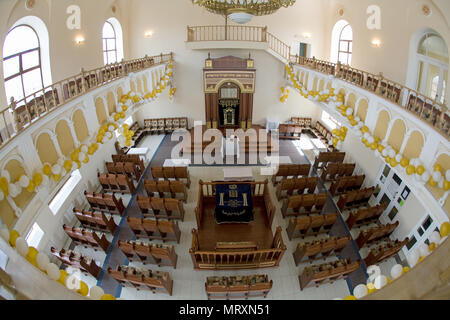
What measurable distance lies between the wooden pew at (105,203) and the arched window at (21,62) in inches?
141

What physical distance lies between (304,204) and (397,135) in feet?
10.9

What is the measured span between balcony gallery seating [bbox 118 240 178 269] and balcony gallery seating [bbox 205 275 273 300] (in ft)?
4.45

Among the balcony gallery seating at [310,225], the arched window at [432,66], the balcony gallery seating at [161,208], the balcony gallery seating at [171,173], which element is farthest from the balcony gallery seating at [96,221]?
the arched window at [432,66]

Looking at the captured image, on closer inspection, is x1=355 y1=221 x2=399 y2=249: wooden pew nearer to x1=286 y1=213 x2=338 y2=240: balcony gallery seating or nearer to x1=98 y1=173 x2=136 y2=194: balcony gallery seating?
x1=286 y1=213 x2=338 y2=240: balcony gallery seating

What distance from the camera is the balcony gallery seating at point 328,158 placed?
11742mm

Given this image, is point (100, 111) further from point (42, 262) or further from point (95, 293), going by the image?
point (95, 293)

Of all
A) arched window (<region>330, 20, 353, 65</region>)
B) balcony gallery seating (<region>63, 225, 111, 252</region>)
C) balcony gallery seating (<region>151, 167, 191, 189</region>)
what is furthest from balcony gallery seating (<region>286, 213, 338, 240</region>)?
arched window (<region>330, 20, 353, 65</region>)

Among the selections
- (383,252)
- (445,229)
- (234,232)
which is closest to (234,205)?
(234,232)

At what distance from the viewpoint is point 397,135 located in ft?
23.3

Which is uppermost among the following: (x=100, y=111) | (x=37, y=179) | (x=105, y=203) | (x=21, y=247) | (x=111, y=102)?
(x=111, y=102)

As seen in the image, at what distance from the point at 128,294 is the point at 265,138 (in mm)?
10064

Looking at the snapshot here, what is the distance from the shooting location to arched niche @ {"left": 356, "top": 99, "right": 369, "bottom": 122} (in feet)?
27.9

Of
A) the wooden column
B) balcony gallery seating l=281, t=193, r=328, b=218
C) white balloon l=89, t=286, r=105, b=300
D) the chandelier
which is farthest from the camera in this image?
the wooden column

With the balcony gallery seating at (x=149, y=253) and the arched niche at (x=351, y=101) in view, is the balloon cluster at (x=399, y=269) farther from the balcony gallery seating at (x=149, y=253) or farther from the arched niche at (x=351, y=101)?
the arched niche at (x=351, y=101)
